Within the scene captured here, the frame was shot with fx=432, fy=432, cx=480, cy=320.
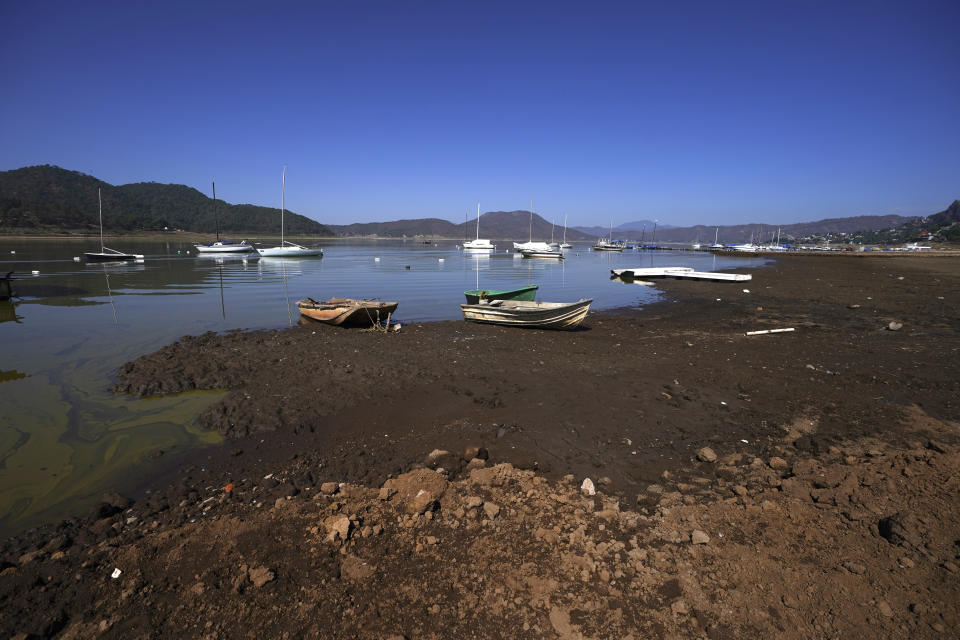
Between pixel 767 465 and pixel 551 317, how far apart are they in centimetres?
956

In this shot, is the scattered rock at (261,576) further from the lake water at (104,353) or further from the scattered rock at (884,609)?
the scattered rock at (884,609)

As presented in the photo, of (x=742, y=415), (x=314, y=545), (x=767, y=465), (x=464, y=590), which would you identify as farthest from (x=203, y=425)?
(x=742, y=415)

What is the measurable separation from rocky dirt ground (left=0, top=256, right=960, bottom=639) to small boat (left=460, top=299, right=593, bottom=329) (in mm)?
5367

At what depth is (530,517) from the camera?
4488 mm

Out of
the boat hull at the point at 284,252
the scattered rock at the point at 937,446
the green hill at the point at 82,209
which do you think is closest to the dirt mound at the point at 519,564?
the scattered rock at the point at 937,446

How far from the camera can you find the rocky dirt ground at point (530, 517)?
3.35 metres

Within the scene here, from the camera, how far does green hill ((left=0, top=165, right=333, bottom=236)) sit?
102 m

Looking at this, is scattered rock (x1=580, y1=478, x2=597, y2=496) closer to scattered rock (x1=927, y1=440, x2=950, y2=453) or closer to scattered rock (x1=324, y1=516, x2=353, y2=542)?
scattered rock (x1=324, y1=516, x2=353, y2=542)

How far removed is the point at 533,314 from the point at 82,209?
644ft

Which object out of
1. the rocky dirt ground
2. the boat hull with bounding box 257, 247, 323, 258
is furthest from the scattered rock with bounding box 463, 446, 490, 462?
the boat hull with bounding box 257, 247, 323, 258

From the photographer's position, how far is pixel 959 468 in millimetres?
5094

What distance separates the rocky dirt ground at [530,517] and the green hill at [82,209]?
13115 cm

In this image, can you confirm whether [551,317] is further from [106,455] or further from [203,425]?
[106,455]

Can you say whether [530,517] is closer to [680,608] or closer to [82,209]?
[680,608]
